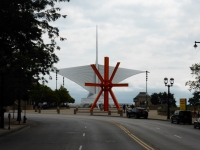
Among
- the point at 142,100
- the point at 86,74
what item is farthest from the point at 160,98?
the point at 86,74

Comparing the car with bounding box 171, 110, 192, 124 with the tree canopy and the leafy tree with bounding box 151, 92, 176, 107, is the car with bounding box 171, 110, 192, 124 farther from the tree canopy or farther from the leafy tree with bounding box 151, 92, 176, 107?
the leafy tree with bounding box 151, 92, 176, 107

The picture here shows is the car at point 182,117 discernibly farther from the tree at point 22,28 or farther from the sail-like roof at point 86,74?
the sail-like roof at point 86,74

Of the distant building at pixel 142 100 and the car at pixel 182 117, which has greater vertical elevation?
the distant building at pixel 142 100

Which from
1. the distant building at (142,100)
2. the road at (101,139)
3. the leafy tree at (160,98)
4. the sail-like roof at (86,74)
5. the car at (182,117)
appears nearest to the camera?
the road at (101,139)

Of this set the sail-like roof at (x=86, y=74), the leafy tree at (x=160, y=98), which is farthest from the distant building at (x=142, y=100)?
the sail-like roof at (x=86, y=74)

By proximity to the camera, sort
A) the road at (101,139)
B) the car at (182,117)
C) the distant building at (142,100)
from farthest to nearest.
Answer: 1. the distant building at (142,100)
2. the car at (182,117)
3. the road at (101,139)

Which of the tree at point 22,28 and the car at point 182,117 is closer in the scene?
the tree at point 22,28

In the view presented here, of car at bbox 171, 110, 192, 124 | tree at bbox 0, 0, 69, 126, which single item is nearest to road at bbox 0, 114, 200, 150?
tree at bbox 0, 0, 69, 126

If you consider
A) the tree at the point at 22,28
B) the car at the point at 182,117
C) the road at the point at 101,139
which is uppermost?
the tree at the point at 22,28

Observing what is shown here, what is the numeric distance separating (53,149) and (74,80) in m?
99.9

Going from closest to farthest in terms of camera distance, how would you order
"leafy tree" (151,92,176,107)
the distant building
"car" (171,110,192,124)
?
"car" (171,110,192,124)
the distant building
"leafy tree" (151,92,176,107)

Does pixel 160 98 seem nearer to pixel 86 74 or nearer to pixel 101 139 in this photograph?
pixel 86 74

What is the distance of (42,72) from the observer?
3597 cm

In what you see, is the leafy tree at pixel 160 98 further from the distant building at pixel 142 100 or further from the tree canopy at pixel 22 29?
the tree canopy at pixel 22 29
